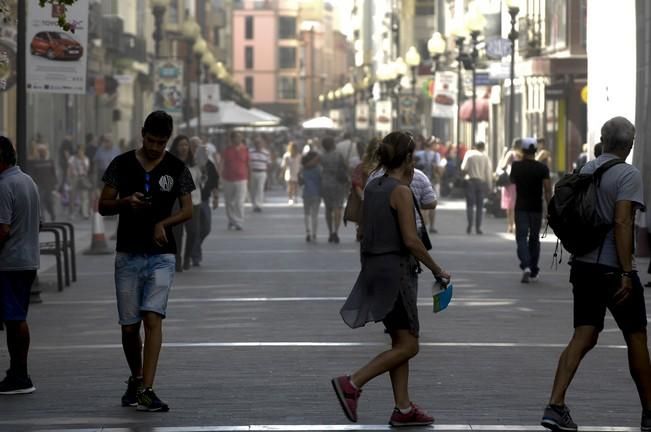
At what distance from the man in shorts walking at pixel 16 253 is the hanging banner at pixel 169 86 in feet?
126

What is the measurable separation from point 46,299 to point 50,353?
16.6 ft

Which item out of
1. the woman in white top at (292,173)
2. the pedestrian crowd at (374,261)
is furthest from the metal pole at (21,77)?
the woman in white top at (292,173)

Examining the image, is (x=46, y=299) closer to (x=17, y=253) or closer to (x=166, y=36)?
(x=17, y=253)

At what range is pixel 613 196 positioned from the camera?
9.94 metres

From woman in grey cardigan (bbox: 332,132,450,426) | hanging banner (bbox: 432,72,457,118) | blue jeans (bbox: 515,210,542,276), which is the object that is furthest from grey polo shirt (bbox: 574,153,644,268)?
hanging banner (bbox: 432,72,457,118)

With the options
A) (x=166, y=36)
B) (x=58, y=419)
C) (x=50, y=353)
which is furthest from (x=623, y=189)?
(x=166, y=36)

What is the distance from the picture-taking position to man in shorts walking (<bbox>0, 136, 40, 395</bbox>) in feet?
39.0

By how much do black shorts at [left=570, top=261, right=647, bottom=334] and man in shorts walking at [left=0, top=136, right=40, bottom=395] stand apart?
375 cm

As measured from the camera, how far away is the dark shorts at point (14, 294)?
11906mm

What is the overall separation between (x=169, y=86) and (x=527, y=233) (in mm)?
30366

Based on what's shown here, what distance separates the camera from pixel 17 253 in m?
11.9

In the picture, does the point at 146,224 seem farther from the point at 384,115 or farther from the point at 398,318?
the point at 384,115

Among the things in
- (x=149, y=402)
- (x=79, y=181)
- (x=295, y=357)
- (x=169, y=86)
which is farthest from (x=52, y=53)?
(x=169, y=86)

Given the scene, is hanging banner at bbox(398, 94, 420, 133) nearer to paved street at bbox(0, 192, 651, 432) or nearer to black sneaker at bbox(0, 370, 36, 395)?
paved street at bbox(0, 192, 651, 432)
